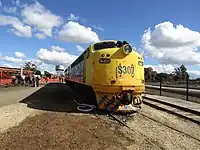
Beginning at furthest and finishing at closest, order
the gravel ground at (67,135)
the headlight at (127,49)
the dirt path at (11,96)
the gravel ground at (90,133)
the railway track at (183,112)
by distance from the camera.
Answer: the dirt path at (11,96)
the headlight at (127,49)
the railway track at (183,112)
the gravel ground at (90,133)
the gravel ground at (67,135)

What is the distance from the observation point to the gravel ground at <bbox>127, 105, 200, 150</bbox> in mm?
5497

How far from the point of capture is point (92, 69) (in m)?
9.34

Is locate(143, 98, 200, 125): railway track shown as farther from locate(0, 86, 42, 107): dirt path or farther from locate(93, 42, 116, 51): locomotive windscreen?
locate(0, 86, 42, 107): dirt path

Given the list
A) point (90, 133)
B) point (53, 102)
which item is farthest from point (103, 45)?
point (53, 102)

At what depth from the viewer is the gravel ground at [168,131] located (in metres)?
5.50

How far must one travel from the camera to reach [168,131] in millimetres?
6684

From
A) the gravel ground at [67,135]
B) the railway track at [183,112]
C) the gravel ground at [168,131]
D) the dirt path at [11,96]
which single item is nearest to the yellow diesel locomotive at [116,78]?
the gravel ground at [168,131]

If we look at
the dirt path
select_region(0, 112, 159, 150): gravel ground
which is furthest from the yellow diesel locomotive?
the dirt path

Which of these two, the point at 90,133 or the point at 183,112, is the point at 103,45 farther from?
the point at 90,133

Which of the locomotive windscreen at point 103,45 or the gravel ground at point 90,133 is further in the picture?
the locomotive windscreen at point 103,45

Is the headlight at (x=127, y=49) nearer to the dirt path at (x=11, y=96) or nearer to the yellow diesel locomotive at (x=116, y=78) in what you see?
the yellow diesel locomotive at (x=116, y=78)

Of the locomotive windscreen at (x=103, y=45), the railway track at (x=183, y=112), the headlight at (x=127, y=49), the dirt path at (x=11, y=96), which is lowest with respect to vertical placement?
the railway track at (x=183, y=112)

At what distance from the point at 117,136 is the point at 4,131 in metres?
2.97

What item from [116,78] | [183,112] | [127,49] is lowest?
[183,112]
